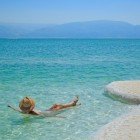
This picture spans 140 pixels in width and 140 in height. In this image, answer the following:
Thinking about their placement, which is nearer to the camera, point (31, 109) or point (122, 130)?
point (122, 130)

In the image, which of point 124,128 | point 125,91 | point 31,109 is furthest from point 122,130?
point 125,91

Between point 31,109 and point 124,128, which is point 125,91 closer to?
point 31,109

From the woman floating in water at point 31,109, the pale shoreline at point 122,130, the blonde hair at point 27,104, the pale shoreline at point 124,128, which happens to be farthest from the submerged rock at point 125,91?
the blonde hair at point 27,104

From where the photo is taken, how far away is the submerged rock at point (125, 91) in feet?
60.2

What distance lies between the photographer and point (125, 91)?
1953 cm

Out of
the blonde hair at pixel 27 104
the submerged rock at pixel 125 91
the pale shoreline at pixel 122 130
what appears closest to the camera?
the pale shoreline at pixel 122 130

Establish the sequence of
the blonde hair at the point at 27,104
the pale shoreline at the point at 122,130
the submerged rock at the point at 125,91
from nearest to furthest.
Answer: the pale shoreline at the point at 122,130, the blonde hair at the point at 27,104, the submerged rock at the point at 125,91

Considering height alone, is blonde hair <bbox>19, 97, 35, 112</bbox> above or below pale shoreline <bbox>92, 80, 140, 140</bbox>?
above

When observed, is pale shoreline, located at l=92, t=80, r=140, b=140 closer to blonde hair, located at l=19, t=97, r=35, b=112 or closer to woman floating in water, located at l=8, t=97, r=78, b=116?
woman floating in water, located at l=8, t=97, r=78, b=116

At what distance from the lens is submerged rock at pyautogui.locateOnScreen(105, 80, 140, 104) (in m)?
18.4

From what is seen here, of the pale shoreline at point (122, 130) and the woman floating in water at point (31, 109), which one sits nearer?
the pale shoreline at point (122, 130)

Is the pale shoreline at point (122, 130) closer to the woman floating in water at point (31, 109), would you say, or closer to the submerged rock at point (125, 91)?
the woman floating in water at point (31, 109)

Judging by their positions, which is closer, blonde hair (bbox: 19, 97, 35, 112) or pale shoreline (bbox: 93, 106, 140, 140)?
pale shoreline (bbox: 93, 106, 140, 140)

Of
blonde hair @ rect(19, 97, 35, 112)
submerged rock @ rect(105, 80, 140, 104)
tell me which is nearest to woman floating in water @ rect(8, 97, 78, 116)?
blonde hair @ rect(19, 97, 35, 112)
